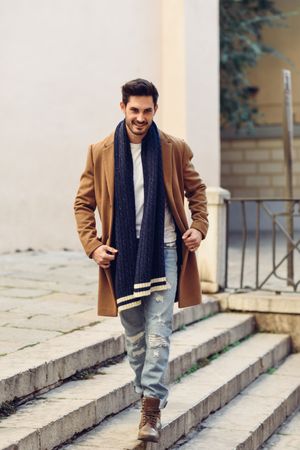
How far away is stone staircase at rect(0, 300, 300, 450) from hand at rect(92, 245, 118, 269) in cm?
79

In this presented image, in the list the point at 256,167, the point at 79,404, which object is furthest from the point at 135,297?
the point at 256,167

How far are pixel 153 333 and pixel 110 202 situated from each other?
2.19 feet

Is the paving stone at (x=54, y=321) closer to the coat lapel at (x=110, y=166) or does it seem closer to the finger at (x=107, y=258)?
the finger at (x=107, y=258)

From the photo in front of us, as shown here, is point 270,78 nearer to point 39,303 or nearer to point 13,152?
point 13,152

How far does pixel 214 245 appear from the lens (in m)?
8.77

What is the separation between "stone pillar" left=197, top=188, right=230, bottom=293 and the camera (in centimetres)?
869

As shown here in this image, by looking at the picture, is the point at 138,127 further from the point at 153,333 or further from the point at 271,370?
the point at 271,370

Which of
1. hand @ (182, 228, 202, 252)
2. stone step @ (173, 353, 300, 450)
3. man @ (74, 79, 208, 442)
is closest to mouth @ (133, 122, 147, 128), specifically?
man @ (74, 79, 208, 442)

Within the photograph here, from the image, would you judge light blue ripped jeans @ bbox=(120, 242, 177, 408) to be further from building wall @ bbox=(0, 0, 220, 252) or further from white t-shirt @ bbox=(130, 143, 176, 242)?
building wall @ bbox=(0, 0, 220, 252)

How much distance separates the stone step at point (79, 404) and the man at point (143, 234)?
15.0 inches

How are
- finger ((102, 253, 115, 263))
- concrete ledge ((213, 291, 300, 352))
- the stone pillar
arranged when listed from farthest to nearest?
the stone pillar, concrete ledge ((213, 291, 300, 352)), finger ((102, 253, 115, 263))

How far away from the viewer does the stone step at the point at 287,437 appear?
614cm

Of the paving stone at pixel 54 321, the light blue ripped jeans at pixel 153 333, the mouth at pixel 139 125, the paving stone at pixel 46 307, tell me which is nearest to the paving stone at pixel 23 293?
the paving stone at pixel 46 307

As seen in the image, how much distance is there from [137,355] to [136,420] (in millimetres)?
620
